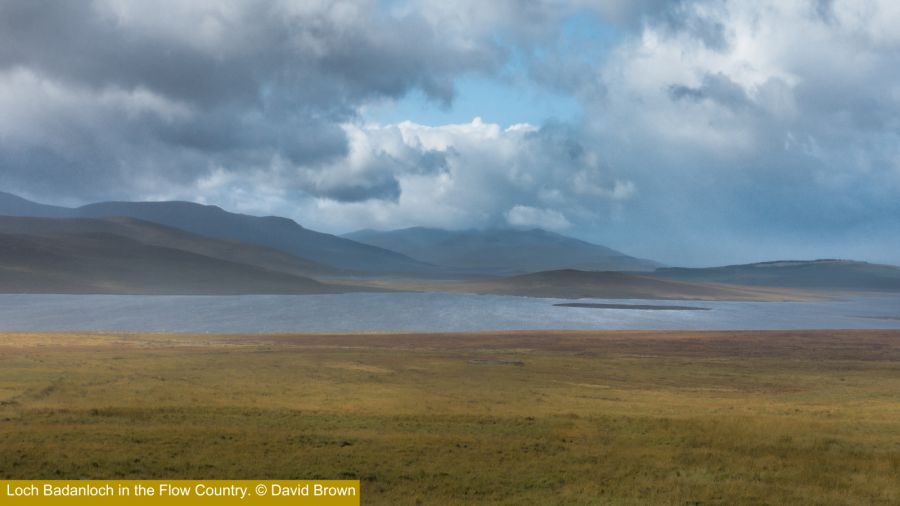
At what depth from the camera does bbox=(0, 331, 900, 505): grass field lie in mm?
15172

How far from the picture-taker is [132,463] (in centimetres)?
1560

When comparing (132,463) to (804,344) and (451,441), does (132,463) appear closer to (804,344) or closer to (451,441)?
(451,441)

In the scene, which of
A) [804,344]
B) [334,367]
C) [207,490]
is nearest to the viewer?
[207,490]

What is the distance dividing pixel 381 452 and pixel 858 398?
90.0ft

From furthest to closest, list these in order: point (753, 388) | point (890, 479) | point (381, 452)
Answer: point (753, 388), point (381, 452), point (890, 479)

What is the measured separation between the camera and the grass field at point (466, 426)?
1517cm

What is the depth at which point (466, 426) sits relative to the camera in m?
22.1

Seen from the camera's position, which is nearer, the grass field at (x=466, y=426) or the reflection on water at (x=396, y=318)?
the grass field at (x=466, y=426)

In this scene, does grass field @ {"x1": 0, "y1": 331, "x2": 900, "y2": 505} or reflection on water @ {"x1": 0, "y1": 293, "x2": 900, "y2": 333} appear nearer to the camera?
grass field @ {"x1": 0, "y1": 331, "x2": 900, "y2": 505}

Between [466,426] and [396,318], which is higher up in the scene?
[466,426]

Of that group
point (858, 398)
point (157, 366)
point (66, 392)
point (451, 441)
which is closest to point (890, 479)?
point (451, 441)

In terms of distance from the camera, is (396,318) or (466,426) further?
(396,318)

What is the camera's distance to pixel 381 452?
1753cm

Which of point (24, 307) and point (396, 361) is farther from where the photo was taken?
point (24, 307)
